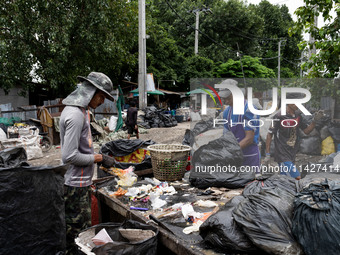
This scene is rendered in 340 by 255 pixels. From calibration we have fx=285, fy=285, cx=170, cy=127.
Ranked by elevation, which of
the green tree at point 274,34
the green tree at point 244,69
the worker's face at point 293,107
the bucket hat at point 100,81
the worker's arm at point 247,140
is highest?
the green tree at point 274,34

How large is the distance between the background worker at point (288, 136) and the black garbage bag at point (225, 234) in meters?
2.65

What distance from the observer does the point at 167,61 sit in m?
23.6

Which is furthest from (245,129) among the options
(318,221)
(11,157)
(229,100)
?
(11,157)

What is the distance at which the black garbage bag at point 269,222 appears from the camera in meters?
1.95

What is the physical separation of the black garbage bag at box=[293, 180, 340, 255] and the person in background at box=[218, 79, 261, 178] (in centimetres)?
193

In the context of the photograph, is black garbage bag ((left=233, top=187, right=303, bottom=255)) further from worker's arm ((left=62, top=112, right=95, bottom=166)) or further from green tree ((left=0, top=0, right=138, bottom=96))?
green tree ((left=0, top=0, right=138, bottom=96))

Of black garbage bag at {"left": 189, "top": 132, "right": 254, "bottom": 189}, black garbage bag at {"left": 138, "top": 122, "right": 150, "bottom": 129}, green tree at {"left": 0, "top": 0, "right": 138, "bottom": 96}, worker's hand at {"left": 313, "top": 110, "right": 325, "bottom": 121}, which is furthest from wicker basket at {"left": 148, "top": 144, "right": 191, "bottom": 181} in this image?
black garbage bag at {"left": 138, "top": 122, "right": 150, "bottom": 129}

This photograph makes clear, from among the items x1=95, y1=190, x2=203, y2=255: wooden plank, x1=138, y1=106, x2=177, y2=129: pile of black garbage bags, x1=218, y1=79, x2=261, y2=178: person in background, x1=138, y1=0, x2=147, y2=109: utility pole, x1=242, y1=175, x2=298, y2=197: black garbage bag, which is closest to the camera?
x1=95, y1=190, x2=203, y2=255: wooden plank

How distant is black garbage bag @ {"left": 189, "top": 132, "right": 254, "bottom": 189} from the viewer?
139 inches

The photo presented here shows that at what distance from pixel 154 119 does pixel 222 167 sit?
11.9m

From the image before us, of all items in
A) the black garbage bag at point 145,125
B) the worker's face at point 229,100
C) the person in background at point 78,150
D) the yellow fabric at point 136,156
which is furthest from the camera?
the black garbage bag at point 145,125

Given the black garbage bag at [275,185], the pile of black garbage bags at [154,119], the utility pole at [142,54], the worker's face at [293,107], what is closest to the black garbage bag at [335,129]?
the worker's face at [293,107]

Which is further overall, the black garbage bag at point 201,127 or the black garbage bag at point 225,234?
the black garbage bag at point 201,127

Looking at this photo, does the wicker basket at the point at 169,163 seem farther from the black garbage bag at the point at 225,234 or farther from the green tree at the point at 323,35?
the green tree at the point at 323,35
